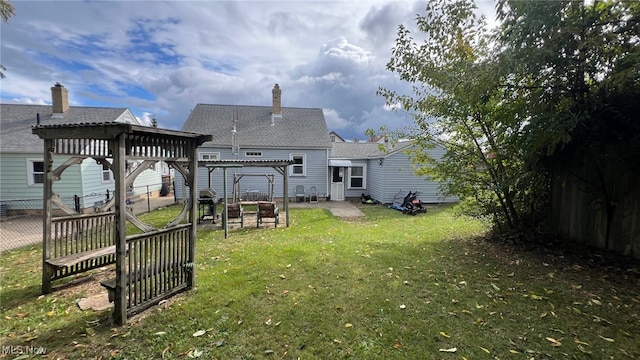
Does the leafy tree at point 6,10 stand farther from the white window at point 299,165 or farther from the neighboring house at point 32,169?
the white window at point 299,165

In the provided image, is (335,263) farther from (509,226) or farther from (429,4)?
(429,4)

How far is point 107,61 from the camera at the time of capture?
28.1 ft

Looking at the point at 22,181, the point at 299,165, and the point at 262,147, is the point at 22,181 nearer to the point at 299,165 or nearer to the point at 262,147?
the point at 262,147

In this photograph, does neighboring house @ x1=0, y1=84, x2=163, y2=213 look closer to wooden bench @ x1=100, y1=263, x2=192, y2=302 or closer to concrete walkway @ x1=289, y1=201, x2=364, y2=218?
concrete walkway @ x1=289, y1=201, x2=364, y2=218

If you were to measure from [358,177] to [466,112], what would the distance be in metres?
11.3

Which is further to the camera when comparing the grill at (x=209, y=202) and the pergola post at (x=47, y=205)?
the grill at (x=209, y=202)

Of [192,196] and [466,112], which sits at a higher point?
[466,112]

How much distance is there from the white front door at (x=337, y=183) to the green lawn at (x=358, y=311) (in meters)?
10.4

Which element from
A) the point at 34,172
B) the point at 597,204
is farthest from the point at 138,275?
the point at 34,172

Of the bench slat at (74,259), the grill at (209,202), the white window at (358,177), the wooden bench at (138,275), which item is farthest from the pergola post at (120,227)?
the white window at (358,177)

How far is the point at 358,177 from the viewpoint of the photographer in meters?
17.2

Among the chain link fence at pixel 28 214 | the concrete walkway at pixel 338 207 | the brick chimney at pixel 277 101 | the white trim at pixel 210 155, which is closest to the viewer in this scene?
the chain link fence at pixel 28 214

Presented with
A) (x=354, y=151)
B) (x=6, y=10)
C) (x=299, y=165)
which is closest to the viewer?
(x=6, y=10)

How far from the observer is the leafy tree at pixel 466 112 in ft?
17.9
